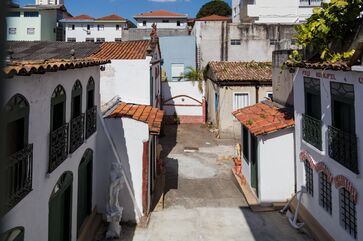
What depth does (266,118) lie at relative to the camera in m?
13.7

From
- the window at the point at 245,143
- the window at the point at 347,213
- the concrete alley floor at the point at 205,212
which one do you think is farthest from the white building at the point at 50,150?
the window at the point at 245,143

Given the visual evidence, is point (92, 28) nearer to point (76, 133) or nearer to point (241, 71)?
point (241, 71)

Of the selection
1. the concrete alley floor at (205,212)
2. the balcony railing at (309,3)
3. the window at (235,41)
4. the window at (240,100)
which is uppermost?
the balcony railing at (309,3)

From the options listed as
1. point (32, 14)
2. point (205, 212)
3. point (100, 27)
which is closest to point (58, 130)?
point (205, 212)

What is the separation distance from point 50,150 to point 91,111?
145 inches

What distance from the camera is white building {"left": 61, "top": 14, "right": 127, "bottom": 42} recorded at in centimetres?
5909

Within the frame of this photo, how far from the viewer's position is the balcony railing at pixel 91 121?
10.1 meters

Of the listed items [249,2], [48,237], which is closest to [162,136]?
[48,237]

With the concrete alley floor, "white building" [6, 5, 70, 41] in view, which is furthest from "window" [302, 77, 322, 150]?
"white building" [6, 5, 70, 41]

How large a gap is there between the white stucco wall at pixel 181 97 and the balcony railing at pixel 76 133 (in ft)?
68.6

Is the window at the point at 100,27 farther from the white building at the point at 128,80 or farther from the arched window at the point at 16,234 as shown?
the arched window at the point at 16,234

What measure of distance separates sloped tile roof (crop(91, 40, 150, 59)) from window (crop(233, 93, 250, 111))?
25.7 feet

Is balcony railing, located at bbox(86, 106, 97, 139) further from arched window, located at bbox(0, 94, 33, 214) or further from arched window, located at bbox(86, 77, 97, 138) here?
arched window, located at bbox(0, 94, 33, 214)

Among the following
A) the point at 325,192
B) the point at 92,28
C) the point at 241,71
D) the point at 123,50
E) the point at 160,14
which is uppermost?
the point at 160,14
